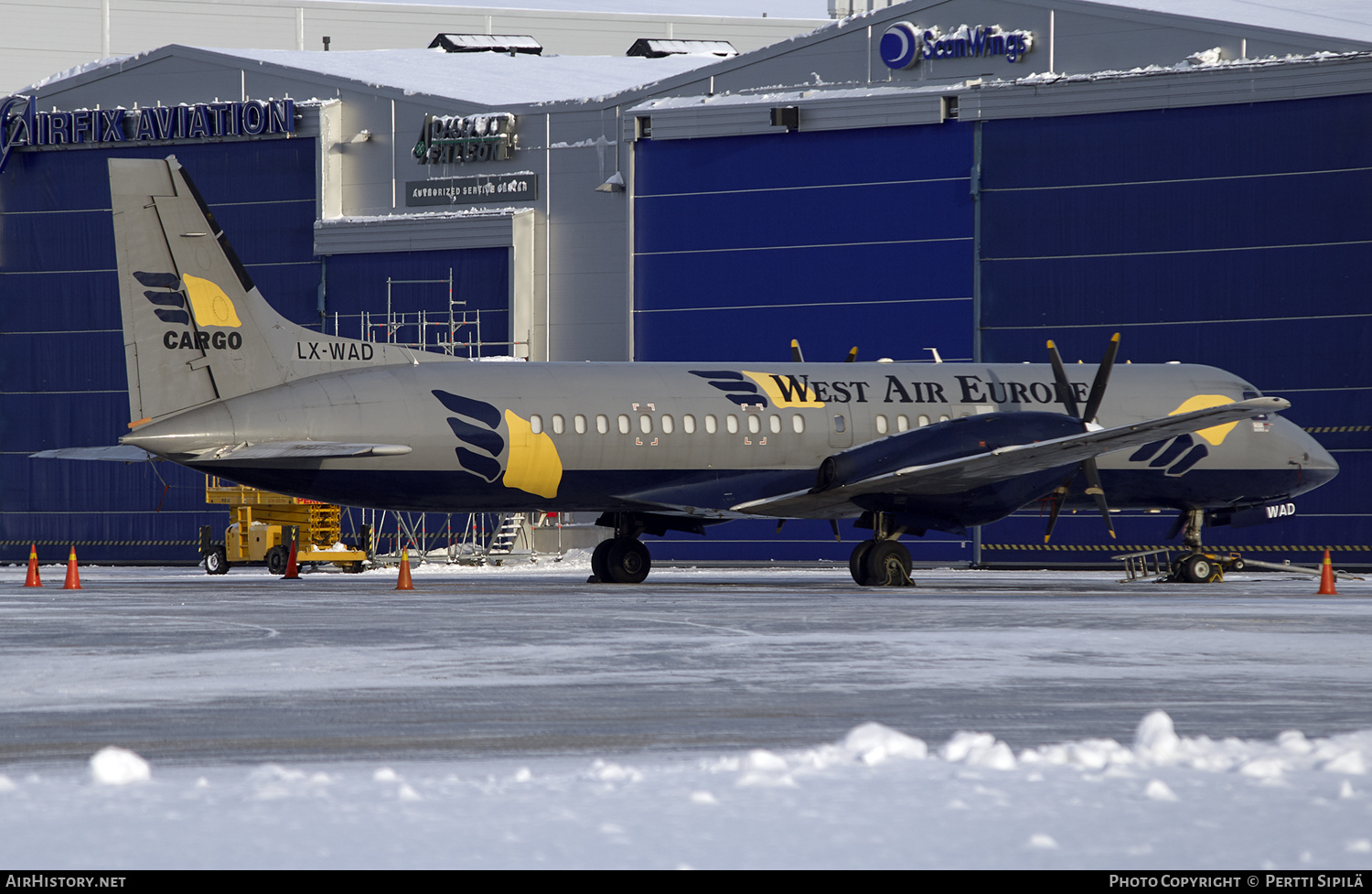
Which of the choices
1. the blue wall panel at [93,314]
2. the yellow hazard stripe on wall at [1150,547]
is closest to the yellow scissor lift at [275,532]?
the blue wall panel at [93,314]

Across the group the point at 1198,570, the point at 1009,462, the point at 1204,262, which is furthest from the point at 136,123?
the point at 1198,570

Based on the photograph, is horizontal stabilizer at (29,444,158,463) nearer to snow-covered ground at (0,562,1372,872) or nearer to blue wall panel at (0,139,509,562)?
snow-covered ground at (0,562,1372,872)

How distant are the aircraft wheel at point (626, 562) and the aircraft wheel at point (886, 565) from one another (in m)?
4.31

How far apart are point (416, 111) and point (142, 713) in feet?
147

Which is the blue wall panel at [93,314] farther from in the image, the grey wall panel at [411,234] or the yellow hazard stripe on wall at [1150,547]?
the yellow hazard stripe on wall at [1150,547]

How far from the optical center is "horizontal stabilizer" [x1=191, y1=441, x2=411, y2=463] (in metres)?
24.5

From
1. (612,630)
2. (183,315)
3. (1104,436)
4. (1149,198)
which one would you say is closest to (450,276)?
(1149,198)

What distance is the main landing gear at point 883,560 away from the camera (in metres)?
27.5

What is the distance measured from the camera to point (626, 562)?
29.5 meters

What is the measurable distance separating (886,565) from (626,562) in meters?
5.00

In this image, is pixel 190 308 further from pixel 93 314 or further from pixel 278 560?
pixel 93 314

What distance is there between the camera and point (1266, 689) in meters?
11.6

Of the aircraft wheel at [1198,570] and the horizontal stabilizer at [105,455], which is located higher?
the horizontal stabilizer at [105,455]

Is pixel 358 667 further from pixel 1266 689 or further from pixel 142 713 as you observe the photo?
pixel 1266 689
